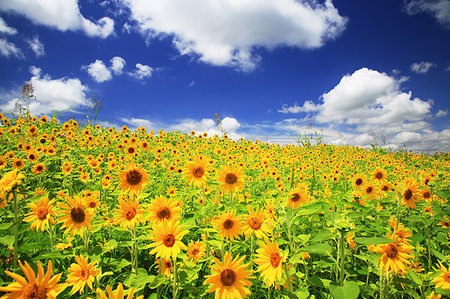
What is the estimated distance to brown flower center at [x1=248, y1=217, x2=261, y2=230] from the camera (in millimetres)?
2277

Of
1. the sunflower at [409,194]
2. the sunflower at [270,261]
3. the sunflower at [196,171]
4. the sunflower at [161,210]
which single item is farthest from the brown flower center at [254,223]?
the sunflower at [409,194]

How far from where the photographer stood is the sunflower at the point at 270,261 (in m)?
1.75

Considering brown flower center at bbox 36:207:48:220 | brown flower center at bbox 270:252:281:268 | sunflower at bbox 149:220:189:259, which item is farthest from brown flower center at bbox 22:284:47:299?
brown flower center at bbox 270:252:281:268

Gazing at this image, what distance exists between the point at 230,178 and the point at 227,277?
4.28 feet

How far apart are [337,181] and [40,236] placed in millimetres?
7459

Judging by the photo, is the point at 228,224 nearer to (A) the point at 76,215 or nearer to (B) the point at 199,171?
(B) the point at 199,171

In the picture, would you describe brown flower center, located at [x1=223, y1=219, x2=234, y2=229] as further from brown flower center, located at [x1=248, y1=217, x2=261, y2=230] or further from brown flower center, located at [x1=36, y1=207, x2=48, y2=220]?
brown flower center, located at [x1=36, y1=207, x2=48, y2=220]

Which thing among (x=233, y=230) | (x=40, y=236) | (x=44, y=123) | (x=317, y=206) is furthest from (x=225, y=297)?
(x=44, y=123)

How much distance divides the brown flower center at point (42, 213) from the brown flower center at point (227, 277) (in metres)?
2.08

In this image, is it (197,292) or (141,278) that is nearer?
(141,278)

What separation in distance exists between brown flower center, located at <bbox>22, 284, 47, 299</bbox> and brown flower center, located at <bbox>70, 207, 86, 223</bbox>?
2.96ft

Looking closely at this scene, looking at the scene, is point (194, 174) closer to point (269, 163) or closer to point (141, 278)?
point (141, 278)

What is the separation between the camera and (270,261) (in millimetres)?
1846

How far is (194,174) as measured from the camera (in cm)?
300
